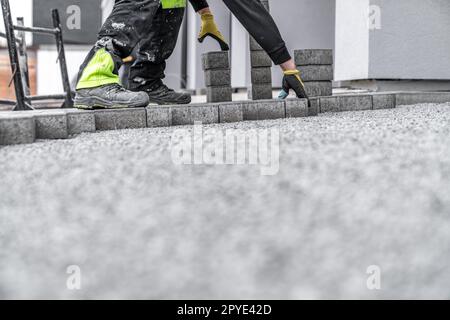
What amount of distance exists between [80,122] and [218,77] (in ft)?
3.51

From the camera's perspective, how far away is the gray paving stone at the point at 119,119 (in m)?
2.29

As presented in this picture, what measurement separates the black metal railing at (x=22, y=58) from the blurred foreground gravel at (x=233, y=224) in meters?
1.72

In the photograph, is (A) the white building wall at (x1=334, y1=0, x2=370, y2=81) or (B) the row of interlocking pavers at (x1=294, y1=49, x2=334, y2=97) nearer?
(B) the row of interlocking pavers at (x1=294, y1=49, x2=334, y2=97)

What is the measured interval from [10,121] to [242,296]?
1.31 m

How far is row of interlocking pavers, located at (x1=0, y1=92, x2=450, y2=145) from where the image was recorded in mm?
1853

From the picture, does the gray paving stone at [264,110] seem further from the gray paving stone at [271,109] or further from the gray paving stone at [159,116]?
the gray paving stone at [159,116]

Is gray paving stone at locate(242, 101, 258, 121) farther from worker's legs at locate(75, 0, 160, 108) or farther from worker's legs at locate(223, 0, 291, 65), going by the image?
worker's legs at locate(75, 0, 160, 108)

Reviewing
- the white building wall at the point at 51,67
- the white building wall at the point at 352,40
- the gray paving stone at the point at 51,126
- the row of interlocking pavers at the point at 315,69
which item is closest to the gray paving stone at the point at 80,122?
the gray paving stone at the point at 51,126

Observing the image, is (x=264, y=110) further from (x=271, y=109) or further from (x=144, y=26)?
(x=144, y=26)

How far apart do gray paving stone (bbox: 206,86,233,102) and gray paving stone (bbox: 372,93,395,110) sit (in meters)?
0.83

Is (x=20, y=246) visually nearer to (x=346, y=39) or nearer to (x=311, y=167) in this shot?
(x=311, y=167)

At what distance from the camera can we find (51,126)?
2029mm

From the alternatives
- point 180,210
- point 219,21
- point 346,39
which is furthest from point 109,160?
point 219,21

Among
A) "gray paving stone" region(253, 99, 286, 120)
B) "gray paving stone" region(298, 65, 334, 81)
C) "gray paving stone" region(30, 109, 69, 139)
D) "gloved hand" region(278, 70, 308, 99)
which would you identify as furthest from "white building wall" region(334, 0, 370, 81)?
"gray paving stone" region(30, 109, 69, 139)
